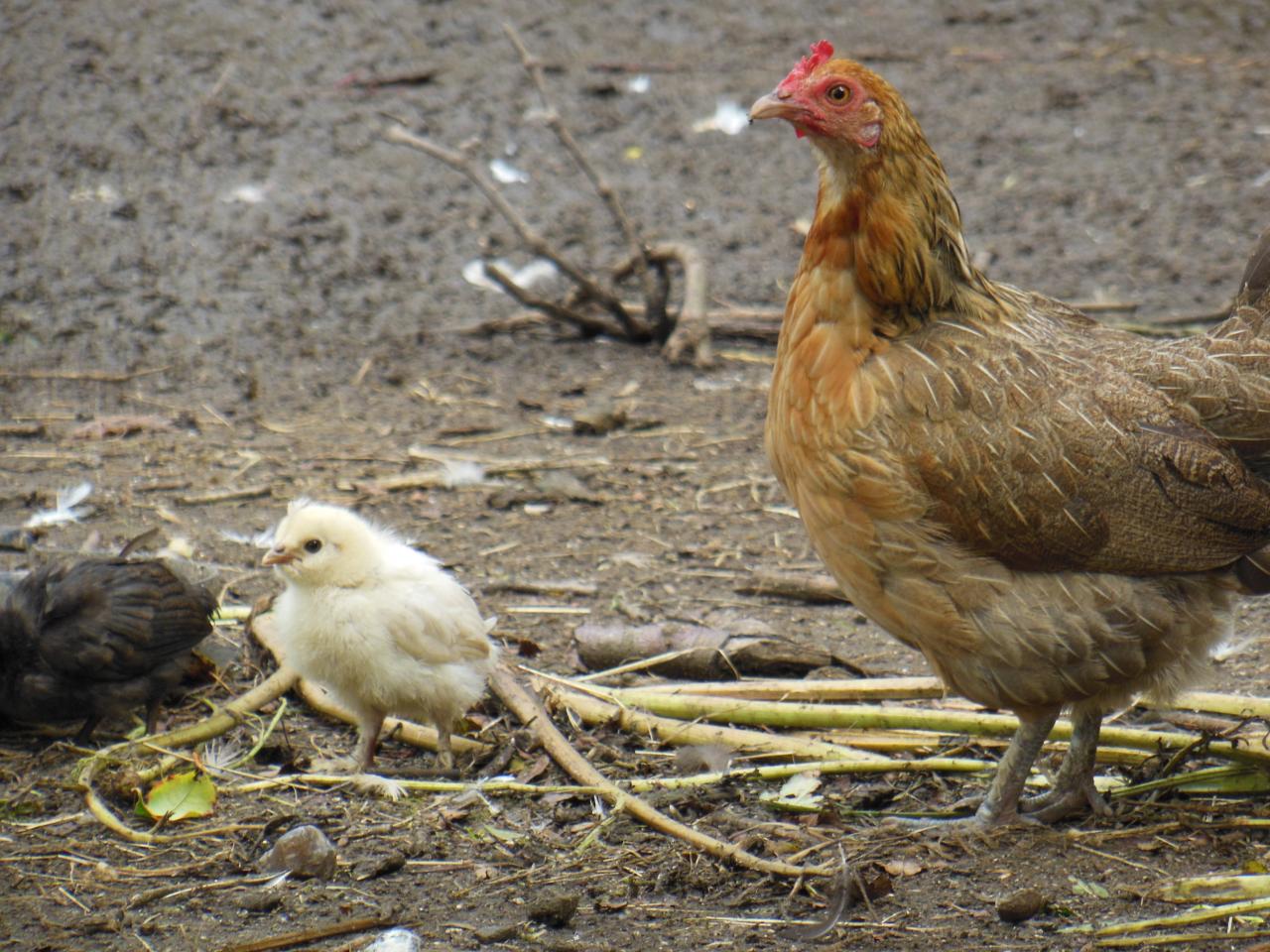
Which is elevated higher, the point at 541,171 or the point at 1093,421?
the point at 1093,421

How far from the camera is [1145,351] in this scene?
12.2 ft

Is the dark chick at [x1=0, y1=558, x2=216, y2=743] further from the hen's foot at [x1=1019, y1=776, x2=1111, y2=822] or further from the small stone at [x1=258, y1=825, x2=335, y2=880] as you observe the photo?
the hen's foot at [x1=1019, y1=776, x2=1111, y2=822]

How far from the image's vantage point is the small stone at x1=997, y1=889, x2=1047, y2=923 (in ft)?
10.5

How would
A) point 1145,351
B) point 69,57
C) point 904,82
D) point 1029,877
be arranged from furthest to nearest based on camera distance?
point 904,82, point 69,57, point 1145,351, point 1029,877

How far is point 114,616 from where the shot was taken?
4301mm

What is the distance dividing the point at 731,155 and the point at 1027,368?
610cm

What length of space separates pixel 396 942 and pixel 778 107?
2122 millimetres

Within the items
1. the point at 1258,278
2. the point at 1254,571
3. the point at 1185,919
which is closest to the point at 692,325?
the point at 1258,278

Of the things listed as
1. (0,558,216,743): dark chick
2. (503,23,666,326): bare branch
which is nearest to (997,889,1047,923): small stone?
(0,558,216,743): dark chick

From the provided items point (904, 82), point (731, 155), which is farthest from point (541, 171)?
point (904, 82)

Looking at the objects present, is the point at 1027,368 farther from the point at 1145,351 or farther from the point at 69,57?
the point at 69,57

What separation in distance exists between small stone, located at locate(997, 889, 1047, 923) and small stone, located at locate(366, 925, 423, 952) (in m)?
1.28

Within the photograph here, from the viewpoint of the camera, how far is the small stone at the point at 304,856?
135 inches

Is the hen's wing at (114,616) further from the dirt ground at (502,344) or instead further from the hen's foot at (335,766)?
the hen's foot at (335,766)
